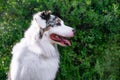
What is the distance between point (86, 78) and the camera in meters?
8.35

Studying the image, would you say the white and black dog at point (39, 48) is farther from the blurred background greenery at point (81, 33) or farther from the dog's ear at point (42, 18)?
the blurred background greenery at point (81, 33)

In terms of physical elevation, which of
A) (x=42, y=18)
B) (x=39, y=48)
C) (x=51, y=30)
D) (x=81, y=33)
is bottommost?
(x=81, y=33)

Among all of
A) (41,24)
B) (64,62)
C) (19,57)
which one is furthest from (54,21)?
(64,62)

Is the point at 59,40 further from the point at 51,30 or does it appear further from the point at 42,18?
the point at 42,18

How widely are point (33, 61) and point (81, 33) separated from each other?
7.33 feet

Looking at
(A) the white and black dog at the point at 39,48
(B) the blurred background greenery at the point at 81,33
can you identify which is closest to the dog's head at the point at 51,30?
(A) the white and black dog at the point at 39,48

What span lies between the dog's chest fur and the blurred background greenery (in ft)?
6.19

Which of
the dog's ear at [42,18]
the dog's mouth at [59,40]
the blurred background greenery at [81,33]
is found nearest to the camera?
the dog's ear at [42,18]

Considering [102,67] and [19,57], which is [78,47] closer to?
[102,67]

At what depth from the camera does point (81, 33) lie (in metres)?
8.35

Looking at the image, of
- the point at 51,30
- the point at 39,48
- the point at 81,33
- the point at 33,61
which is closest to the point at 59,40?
the point at 51,30

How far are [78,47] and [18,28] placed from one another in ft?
3.34

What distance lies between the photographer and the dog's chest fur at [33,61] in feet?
20.5

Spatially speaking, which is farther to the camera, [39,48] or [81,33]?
[81,33]
